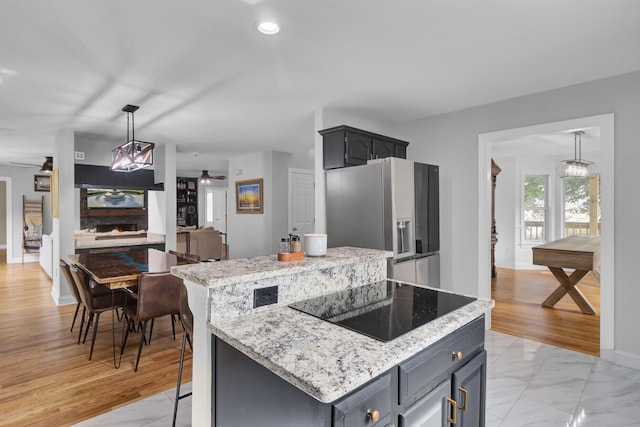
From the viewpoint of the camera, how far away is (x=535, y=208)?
7258 mm

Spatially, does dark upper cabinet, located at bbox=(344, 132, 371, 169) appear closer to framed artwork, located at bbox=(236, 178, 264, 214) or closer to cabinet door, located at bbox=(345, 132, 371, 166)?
cabinet door, located at bbox=(345, 132, 371, 166)

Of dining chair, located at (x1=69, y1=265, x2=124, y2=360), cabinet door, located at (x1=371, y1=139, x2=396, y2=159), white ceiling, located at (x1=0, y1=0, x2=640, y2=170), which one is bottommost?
dining chair, located at (x1=69, y1=265, x2=124, y2=360)

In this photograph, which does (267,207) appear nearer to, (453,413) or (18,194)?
(453,413)

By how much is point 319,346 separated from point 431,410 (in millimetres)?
500

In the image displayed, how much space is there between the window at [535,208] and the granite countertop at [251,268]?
6694 millimetres

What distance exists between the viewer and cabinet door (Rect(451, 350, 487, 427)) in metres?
1.36

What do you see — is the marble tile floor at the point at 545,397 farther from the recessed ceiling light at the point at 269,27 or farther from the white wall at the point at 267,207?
the white wall at the point at 267,207

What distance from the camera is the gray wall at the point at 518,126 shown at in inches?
111

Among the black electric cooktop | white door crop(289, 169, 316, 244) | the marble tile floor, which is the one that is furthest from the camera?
white door crop(289, 169, 316, 244)

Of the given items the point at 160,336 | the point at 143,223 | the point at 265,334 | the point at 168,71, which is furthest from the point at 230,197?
the point at 265,334

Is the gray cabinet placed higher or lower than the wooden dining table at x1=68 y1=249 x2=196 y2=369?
lower

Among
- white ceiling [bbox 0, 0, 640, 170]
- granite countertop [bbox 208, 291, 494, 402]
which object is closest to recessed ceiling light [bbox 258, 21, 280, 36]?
white ceiling [bbox 0, 0, 640, 170]

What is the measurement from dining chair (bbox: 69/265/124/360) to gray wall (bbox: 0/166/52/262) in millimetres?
6919

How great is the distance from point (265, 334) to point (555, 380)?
8.43ft
